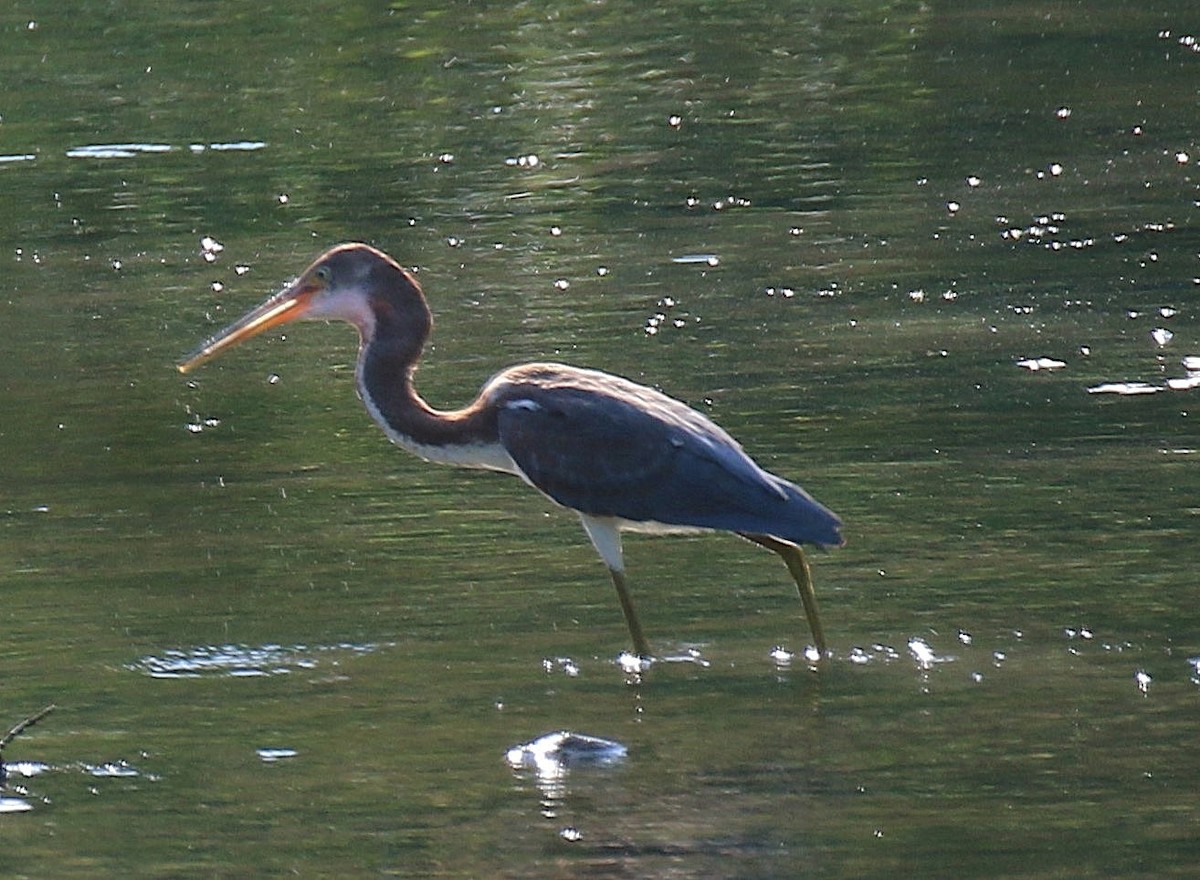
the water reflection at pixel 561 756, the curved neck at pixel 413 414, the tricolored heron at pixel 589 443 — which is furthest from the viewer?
the curved neck at pixel 413 414

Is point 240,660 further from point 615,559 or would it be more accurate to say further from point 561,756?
point 561,756

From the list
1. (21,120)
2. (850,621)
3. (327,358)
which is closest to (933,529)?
(850,621)

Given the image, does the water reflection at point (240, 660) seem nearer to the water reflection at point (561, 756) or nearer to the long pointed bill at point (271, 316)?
the water reflection at point (561, 756)

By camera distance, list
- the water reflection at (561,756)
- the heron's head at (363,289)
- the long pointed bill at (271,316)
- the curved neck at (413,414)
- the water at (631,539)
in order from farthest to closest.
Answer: the long pointed bill at (271,316) < the heron's head at (363,289) < the curved neck at (413,414) < the water reflection at (561,756) < the water at (631,539)

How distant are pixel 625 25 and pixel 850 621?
591 inches

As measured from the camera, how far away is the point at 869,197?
51.1 ft

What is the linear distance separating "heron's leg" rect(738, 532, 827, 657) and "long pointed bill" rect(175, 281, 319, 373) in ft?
5.90

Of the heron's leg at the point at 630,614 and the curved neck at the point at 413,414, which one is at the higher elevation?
the curved neck at the point at 413,414

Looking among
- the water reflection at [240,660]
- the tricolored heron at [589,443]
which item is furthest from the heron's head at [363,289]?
the water reflection at [240,660]

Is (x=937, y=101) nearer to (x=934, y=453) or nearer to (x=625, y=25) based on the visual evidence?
(x=625, y=25)

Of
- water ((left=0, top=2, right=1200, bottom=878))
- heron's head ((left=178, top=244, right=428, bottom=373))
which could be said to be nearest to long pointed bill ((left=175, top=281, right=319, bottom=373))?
heron's head ((left=178, top=244, right=428, bottom=373))

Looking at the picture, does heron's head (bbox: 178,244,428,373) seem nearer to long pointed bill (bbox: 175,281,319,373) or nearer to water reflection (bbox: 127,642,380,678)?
long pointed bill (bbox: 175,281,319,373)

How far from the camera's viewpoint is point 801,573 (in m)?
8.51

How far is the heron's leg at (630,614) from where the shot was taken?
8.30 m
